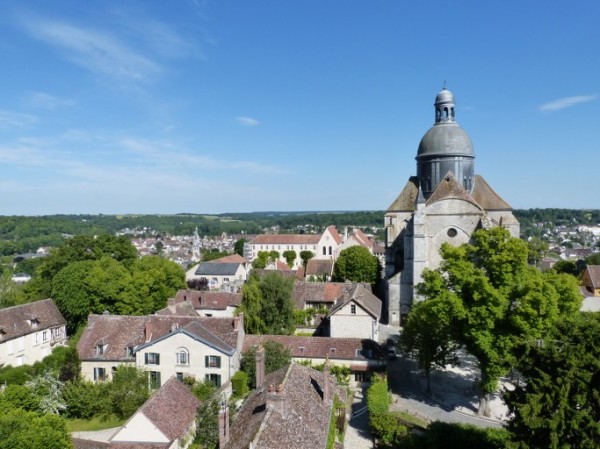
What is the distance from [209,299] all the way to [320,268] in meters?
27.1

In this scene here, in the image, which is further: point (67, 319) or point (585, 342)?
point (67, 319)

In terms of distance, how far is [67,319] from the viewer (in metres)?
46.6

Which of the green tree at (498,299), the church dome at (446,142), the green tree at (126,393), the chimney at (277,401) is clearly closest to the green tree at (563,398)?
the green tree at (498,299)

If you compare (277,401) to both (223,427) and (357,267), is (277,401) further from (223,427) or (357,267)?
(357,267)

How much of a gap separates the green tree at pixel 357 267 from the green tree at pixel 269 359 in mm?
31668

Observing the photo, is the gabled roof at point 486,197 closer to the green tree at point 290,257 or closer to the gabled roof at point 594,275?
the gabled roof at point 594,275

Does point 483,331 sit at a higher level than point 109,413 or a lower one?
higher

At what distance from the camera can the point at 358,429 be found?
2709cm

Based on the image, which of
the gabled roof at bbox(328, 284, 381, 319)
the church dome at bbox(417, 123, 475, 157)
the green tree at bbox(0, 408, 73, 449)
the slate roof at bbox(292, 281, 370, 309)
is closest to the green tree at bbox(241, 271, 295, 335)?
the gabled roof at bbox(328, 284, 381, 319)

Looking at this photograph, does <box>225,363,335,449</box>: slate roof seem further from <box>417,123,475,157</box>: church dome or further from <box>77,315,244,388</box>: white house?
<box>417,123,475,157</box>: church dome

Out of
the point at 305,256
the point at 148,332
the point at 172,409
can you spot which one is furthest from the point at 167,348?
the point at 305,256

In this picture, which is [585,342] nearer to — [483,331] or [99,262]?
[483,331]

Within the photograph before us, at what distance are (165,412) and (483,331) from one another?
727 inches

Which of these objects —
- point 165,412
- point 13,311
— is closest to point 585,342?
point 165,412
